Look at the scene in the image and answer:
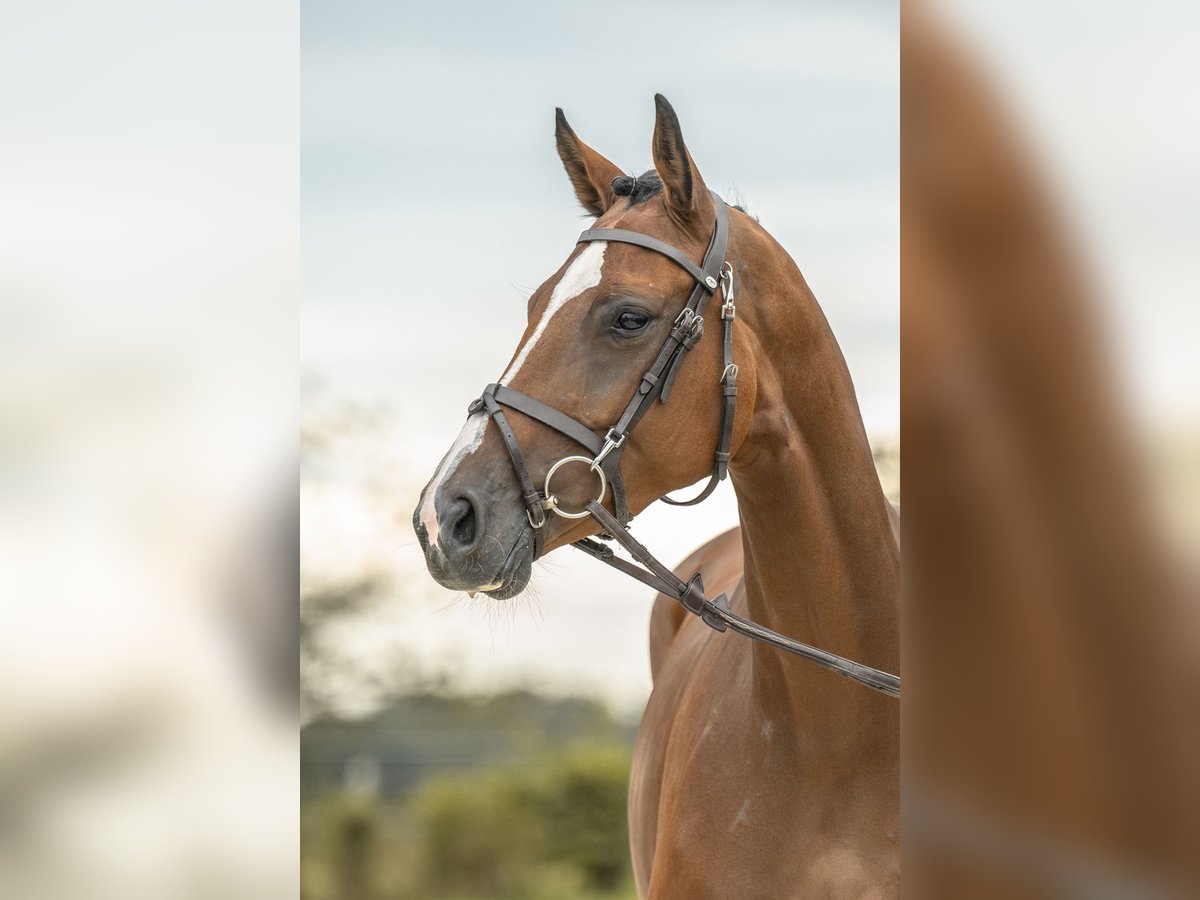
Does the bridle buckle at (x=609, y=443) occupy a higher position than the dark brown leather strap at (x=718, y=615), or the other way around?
the bridle buckle at (x=609, y=443)

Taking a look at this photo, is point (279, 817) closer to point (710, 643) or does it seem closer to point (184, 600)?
point (184, 600)

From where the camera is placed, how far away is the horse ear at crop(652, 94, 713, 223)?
1.94 metres

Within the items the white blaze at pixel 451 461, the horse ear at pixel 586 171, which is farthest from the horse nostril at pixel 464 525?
the horse ear at pixel 586 171

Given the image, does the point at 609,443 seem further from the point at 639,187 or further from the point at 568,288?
the point at 639,187

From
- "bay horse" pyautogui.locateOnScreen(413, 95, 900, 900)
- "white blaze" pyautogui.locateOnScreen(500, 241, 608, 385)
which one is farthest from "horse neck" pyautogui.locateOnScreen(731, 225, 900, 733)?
"white blaze" pyautogui.locateOnScreen(500, 241, 608, 385)

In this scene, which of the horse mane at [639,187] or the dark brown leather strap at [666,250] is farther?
the horse mane at [639,187]

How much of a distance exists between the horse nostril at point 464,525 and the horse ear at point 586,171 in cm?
77

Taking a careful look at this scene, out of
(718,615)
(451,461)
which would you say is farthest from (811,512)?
(451,461)

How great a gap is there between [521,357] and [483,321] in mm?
3175

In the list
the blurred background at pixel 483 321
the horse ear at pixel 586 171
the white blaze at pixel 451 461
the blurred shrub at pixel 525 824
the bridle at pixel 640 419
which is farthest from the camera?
the blurred shrub at pixel 525 824

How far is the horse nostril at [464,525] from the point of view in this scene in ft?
5.68

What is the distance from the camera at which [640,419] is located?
6.17ft

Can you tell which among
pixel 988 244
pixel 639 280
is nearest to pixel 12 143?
pixel 988 244

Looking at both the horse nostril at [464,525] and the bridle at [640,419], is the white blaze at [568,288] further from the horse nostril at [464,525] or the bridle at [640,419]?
the horse nostril at [464,525]
